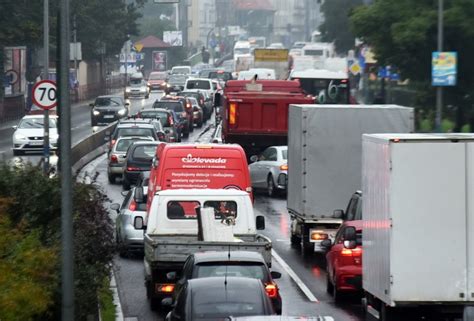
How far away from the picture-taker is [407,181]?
15.2 m

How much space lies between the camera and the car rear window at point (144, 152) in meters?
40.6

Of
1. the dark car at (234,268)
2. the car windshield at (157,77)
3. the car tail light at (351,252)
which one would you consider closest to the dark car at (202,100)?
the car windshield at (157,77)

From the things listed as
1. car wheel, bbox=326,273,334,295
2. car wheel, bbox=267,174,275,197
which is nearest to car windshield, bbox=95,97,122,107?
car wheel, bbox=267,174,275,197

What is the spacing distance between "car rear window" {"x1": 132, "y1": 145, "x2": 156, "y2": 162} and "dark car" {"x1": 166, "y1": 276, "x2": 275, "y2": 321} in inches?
1003

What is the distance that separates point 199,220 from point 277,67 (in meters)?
71.2

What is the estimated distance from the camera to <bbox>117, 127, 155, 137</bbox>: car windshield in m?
46.6

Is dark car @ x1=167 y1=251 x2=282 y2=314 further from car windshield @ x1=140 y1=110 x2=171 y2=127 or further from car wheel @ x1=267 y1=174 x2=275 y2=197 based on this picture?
car windshield @ x1=140 y1=110 x2=171 y2=127

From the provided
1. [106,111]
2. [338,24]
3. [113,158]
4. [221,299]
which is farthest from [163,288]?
[338,24]

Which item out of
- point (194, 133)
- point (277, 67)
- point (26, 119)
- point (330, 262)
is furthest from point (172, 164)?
point (277, 67)

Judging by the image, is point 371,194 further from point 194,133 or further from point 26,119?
point 194,133

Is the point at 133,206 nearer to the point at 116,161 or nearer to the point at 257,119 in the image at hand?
the point at 257,119

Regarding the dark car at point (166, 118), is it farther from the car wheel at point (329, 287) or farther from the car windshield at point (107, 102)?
the car wheel at point (329, 287)

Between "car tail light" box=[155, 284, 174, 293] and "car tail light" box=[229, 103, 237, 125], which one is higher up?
"car tail light" box=[229, 103, 237, 125]

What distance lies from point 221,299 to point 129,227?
477 inches
